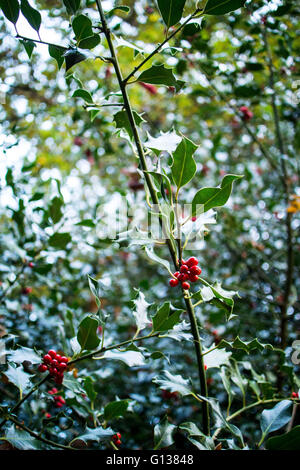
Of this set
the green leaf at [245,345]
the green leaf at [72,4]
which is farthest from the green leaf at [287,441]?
the green leaf at [72,4]

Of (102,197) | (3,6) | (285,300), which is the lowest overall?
(285,300)

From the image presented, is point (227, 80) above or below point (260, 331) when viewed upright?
above

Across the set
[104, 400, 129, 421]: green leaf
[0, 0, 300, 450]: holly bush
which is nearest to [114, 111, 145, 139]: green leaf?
[0, 0, 300, 450]: holly bush

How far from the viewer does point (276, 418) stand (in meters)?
0.94

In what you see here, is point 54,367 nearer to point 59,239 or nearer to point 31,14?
point 59,239

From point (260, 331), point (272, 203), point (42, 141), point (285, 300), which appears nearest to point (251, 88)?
point (272, 203)

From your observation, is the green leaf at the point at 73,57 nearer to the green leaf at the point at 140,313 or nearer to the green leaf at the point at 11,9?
the green leaf at the point at 11,9

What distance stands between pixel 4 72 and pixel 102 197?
1.30 metres

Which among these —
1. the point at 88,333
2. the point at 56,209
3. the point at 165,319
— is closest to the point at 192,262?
the point at 165,319

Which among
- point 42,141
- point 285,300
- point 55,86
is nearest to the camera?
point 285,300

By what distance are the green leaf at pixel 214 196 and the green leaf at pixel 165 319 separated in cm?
24

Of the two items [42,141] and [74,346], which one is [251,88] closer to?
[74,346]

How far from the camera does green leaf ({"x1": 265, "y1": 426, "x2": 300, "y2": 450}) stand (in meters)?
0.76

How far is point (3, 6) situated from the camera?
848mm
